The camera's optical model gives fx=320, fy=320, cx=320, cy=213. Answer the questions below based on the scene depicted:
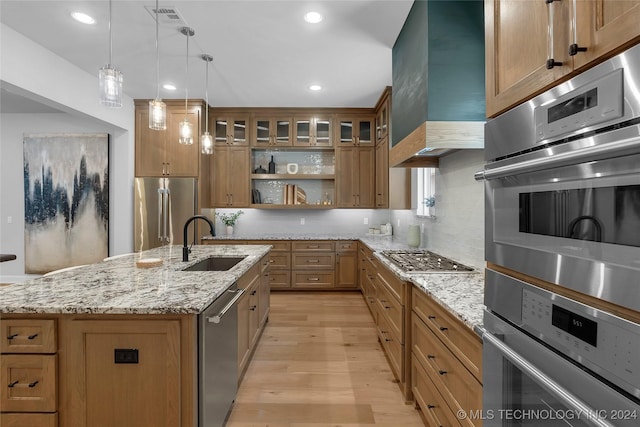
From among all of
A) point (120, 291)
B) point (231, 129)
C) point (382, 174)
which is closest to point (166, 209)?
point (231, 129)

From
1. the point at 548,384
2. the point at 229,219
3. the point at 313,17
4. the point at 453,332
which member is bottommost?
the point at 453,332

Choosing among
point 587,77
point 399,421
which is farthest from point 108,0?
point 399,421

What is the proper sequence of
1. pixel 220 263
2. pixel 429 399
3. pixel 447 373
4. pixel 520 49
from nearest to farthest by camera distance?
pixel 520 49
pixel 447 373
pixel 429 399
pixel 220 263

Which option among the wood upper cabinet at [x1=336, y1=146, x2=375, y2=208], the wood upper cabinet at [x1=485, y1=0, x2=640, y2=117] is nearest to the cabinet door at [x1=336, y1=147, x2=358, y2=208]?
the wood upper cabinet at [x1=336, y1=146, x2=375, y2=208]

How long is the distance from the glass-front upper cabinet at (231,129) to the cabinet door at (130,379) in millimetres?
4093

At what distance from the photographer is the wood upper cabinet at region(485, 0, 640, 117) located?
0.64 meters

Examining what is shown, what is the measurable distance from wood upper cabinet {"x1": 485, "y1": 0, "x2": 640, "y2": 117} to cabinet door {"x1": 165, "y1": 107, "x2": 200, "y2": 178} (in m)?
4.40

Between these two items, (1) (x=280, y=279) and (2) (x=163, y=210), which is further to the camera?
(1) (x=280, y=279)

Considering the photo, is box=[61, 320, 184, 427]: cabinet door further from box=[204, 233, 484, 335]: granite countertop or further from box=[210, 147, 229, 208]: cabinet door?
box=[210, 147, 229, 208]: cabinet door

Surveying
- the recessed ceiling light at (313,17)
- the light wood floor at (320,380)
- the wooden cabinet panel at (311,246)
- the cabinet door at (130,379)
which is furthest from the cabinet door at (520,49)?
the wooden cabinet panel at (311,246)

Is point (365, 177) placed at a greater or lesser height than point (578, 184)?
greater

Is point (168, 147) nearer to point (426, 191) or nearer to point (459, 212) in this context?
point (426, 191)

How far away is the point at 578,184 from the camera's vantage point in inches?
28.0

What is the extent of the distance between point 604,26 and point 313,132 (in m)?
4.59
